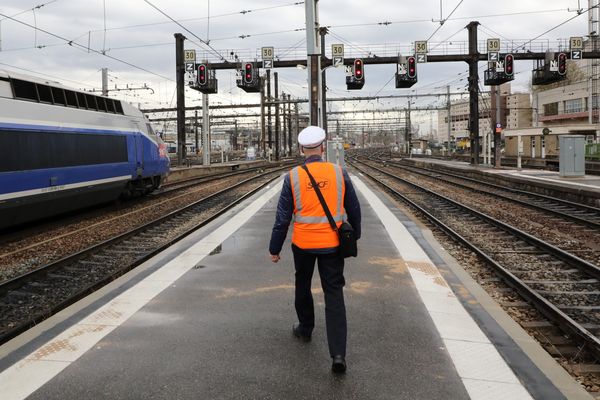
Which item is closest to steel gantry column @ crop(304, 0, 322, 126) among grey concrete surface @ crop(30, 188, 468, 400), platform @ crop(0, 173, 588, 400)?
platform @ crop(0, 173, 588, 400)

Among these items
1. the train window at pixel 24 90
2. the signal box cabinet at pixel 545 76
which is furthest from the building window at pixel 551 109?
the train window at pixel 24 90

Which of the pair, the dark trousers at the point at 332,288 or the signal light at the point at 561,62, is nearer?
the dark trousers at the point at 332,288

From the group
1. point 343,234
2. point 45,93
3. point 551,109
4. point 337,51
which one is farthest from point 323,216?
point 551,109

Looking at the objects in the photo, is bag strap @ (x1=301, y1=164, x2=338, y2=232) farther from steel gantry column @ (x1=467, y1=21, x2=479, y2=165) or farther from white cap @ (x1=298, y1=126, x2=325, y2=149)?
steel gantry column @ (x1=467, y1=21, x2=479, y2=165)

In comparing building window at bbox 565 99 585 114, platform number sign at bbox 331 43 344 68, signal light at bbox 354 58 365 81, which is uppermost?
building window at bbox 565 99 585 114

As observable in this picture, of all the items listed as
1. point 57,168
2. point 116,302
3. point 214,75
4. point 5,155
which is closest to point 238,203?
point 57,168

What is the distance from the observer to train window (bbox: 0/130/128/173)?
9805 millimetres

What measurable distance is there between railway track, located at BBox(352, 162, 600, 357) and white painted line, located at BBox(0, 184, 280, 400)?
14.0ft

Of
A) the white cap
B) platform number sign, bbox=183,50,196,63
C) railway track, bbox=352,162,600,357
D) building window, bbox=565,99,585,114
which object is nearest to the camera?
the white cap

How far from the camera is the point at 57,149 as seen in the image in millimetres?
11469

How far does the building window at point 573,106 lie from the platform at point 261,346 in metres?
70.3

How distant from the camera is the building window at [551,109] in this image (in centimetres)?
7350

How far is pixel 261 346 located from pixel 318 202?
132 centimetres

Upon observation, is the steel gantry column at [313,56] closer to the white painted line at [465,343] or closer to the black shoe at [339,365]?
the white painted line at [465,343]
